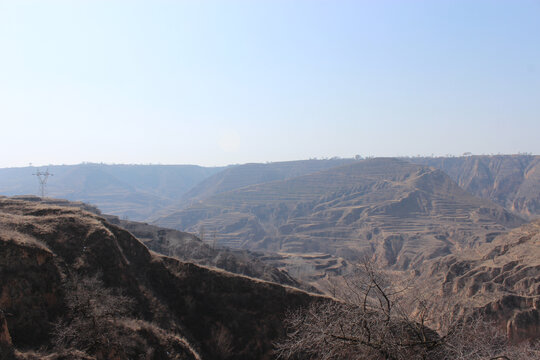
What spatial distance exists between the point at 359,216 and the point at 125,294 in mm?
117303

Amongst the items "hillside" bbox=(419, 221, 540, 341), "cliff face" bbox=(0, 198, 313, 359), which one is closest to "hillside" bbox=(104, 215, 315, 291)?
"cliff face" bbox=(0, 198, 313, 359)

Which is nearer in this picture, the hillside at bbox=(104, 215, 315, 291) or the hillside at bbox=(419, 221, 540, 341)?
the hillside at bbox=(419, 221, 540, 341)

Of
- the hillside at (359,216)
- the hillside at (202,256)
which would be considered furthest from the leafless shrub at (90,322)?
the hillside at (359,216)

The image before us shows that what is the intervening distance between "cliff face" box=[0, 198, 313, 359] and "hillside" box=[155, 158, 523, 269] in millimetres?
68634

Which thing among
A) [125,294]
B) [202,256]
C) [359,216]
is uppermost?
[125,294]

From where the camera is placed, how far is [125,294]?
19.9 m

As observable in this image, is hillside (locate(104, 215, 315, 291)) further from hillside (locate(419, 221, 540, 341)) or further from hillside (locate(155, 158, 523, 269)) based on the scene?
hillside (locate(155, 158, 523, 269))

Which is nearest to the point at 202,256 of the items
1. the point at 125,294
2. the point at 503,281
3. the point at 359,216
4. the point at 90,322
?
the point at 125,294

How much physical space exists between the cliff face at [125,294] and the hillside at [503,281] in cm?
2184

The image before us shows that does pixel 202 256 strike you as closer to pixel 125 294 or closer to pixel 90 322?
pixel 125 294

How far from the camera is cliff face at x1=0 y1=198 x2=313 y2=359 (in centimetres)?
1494

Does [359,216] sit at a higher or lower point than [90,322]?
lower

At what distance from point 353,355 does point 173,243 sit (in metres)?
55.9

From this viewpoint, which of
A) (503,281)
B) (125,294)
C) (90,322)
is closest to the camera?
(90,322)
